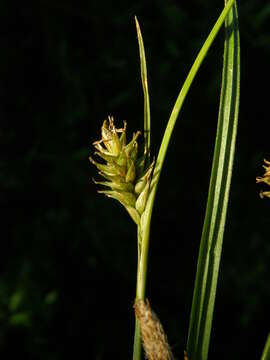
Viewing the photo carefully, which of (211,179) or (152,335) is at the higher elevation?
(211,179)

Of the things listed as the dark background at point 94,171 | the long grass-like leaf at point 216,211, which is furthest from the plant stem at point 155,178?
the dark background at point 94,171

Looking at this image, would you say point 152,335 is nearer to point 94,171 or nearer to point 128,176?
point 128,176

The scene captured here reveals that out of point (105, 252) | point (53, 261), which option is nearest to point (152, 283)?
point (105, 252)

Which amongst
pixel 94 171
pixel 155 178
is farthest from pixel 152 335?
pixel 94 171

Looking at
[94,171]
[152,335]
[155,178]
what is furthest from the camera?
[94,171]

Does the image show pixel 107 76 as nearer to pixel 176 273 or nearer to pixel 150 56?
pixel 150 56

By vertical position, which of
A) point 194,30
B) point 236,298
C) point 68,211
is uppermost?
point 194,30

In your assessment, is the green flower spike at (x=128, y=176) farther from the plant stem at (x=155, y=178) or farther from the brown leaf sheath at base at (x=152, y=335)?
the brown leaf sheath at base at (x=152, y=335)
